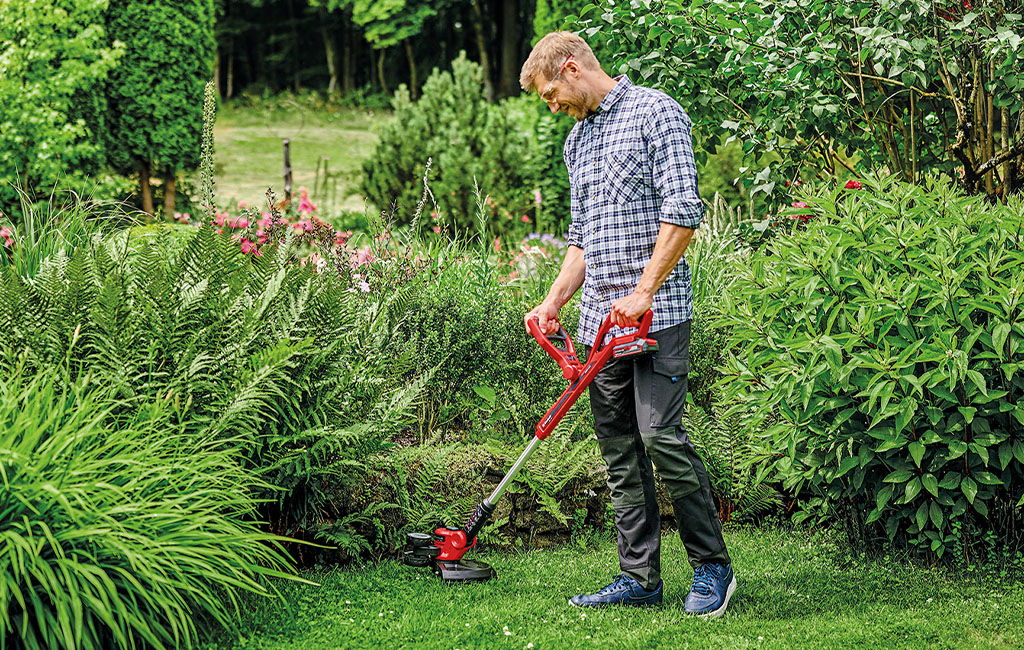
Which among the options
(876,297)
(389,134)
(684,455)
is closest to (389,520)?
(684,455)

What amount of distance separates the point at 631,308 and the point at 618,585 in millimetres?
1083

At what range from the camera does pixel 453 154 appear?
9477mm

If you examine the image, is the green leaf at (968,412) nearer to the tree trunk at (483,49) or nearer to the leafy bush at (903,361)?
the leafy bush at (903,361)

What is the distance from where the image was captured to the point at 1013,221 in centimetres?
354

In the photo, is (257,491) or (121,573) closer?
(121,573)

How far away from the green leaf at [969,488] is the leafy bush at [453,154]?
20.8ft

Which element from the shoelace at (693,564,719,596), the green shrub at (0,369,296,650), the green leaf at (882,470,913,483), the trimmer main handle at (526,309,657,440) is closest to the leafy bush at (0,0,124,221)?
the green shrub at (0,369,296,650)

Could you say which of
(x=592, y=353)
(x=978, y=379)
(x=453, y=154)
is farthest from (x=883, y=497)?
(x=453, y=154)

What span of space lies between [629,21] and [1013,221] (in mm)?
2141

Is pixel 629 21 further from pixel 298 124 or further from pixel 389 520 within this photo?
pixel 298 124

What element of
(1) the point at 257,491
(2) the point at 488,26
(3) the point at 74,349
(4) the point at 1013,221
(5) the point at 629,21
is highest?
(2) the point at 488,26

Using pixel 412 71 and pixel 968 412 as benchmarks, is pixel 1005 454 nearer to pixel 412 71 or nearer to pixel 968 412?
pixel 968 412

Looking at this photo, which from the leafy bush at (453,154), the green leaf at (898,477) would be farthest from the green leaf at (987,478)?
the leafy bush at (453,154)

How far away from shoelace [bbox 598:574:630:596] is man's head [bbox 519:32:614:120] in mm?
1645
